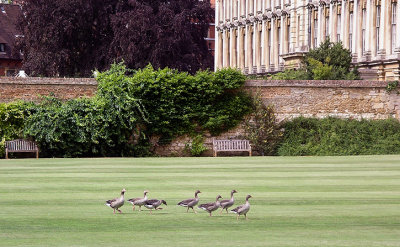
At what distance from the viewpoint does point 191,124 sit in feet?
116

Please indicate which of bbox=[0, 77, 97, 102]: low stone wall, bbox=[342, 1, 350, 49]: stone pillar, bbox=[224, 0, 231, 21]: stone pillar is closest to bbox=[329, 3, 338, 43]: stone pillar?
bbox=[342, 1, 350, 49]: stone pillar

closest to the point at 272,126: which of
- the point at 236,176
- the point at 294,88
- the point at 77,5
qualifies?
the point at 294,88

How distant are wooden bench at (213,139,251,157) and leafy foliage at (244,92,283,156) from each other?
44cm

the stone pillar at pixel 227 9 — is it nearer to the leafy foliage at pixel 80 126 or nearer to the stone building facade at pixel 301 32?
the stone building facade at pixel 301 32

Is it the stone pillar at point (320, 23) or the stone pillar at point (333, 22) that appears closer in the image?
the stone pillar at point (333, 22)

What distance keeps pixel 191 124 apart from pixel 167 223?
21840mm

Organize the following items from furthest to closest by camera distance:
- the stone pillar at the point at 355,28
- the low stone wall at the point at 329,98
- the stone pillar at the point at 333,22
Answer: the stone pillar at the point at 333,22
the stone pillar at the point at 355,28
the low stone wall at the point at 329,98

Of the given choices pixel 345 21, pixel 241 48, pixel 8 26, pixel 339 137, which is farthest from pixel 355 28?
pixel 8 26

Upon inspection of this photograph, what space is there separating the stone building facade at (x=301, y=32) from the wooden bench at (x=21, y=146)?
887 cm

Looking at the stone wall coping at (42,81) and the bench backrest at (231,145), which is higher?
the stone wall coping at (42,81)

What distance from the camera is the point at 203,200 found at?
1658cm

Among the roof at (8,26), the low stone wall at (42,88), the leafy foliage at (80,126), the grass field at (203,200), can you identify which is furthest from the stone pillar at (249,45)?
the grass field at (203,200)

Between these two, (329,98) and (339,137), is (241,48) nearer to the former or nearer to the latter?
(329,98)

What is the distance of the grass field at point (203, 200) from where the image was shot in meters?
12.3
